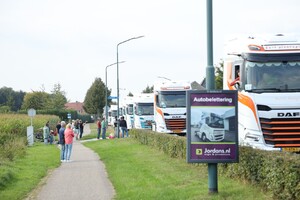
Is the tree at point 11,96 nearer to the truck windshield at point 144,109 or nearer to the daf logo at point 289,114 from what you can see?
the truck windshield at point 144,109

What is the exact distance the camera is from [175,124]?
30531 mm

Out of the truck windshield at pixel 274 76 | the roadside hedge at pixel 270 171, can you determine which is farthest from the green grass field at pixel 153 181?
the truck windshield at pixel 274 76

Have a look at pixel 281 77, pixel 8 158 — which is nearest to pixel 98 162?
pixel 8 158

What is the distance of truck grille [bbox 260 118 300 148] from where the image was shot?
1347cm

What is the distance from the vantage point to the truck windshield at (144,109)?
43.2m

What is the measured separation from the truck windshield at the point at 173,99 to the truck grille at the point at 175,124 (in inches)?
32.9

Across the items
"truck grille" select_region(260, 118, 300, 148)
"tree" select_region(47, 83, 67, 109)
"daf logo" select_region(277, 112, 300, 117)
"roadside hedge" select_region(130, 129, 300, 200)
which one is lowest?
"roadside hedge" select_region(130, 129, 300, 200)

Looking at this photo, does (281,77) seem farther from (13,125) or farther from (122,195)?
(13,125)

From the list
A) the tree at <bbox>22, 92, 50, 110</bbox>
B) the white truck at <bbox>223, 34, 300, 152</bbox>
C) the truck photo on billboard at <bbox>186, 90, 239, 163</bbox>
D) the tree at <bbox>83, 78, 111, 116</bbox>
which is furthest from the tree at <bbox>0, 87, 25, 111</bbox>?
the truck photo on billboard at <bbox>186, 90, 239, 163</bbox>

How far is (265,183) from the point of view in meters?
10.6

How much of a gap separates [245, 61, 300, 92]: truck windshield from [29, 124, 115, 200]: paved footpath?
460 centimetres

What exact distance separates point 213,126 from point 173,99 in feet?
63.7

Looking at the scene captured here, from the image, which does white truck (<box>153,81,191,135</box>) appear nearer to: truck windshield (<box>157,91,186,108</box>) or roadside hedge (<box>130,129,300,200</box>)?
truck windshield (<box>157,91,186,108</box>)

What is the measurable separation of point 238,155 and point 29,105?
302 ft
